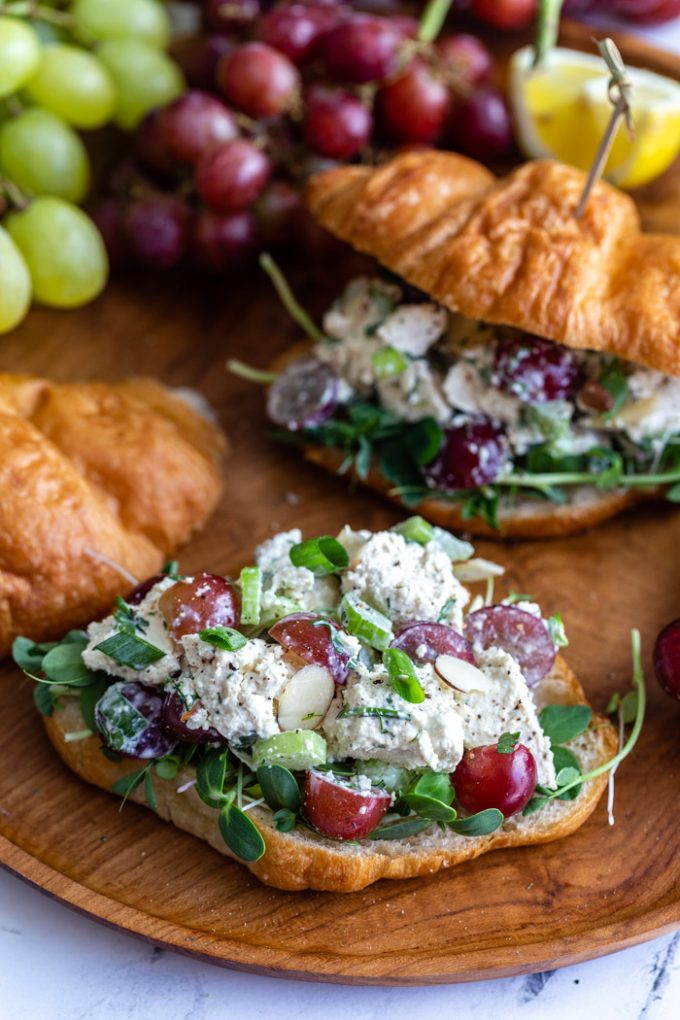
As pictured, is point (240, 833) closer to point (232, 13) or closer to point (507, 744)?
point (507, 744)

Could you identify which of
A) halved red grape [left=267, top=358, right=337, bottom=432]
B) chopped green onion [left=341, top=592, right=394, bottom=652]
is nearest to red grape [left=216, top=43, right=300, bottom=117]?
halved red grape [left=267, top=358, right=337, bottom=432]

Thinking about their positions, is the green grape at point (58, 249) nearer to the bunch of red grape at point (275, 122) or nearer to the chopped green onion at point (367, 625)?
the bunch of red grape at point (275, 122)

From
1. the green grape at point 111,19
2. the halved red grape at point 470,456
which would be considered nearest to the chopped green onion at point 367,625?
the halved red grape at point 470,456

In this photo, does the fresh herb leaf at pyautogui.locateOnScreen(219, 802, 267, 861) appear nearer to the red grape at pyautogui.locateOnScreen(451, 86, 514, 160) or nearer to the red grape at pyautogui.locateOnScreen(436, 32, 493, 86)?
the red grape at pyautogui.locateOnScreen(451, 86, 514, 160)

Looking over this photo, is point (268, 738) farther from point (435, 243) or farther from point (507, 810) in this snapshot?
point (435, 243)

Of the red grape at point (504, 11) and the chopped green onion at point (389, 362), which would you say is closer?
the chopped green onion at point (389, 362)

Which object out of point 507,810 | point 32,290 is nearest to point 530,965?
point 507,810
